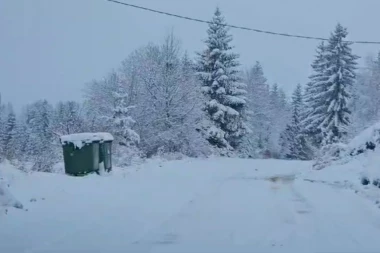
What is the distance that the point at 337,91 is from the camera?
41.5 metres

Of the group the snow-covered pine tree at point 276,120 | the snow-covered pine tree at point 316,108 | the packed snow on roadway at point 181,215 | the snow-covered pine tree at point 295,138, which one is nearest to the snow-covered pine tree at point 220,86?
the snow-covered pine tree at point 316,108

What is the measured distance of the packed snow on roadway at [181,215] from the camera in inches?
258

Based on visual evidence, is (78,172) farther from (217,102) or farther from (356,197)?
(217,102)

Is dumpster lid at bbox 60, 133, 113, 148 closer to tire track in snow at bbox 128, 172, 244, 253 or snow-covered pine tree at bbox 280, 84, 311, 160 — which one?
tire track in snow at bbox 128, 172, 244, 253

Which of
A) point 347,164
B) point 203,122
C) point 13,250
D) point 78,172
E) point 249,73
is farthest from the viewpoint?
point 249,73

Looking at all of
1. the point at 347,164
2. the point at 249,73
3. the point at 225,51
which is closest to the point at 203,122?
the point at 225,51

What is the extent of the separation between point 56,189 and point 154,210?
9.49 feet

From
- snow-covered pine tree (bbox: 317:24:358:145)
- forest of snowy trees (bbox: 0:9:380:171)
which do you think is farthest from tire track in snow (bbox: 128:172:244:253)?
snow-covered pine tree (bbox: 317:24:358:145)

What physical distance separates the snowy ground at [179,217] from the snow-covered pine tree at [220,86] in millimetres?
23890

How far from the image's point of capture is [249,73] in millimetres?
69375

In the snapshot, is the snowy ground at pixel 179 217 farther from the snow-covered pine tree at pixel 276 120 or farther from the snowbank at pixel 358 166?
the snow-covered pine tree at pixel 276 120

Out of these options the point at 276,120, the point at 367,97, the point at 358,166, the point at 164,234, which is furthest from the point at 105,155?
the point at 276,120

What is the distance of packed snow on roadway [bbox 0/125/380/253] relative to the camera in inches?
258

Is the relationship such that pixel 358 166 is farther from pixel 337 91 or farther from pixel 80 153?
pixel 337 91
